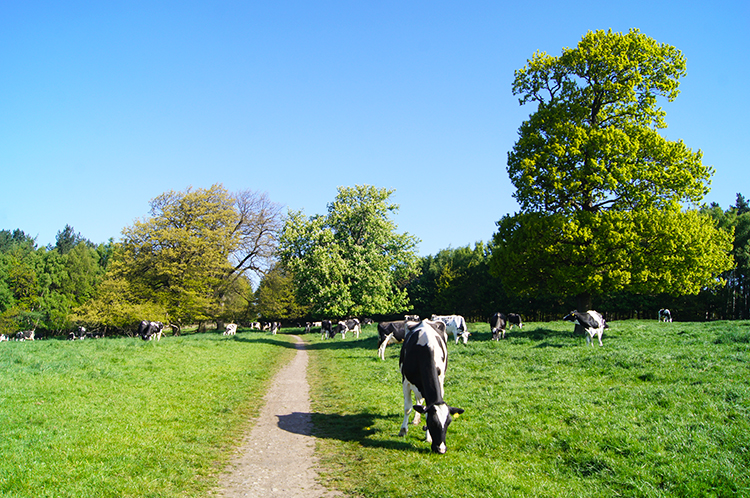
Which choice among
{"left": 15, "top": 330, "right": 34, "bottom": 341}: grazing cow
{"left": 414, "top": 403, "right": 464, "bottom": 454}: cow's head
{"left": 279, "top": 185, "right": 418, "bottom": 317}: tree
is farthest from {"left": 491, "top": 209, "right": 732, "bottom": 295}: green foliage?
{"left": 15, "top": 330, "right": 34, "bottom": 341}: grazing cow

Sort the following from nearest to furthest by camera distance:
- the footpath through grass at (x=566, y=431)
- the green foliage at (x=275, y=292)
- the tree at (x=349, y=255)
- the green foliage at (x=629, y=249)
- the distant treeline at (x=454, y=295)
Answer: the footpath through grass at (x=566, y=431)
the green foliage at (x=629, y=249)
the tree at (x=349, y=255)
the green foliage at (x=275, y=292)
the distant treeline at (x=454, y=295)

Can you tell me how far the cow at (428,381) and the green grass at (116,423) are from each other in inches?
152

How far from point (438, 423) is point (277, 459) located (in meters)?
3.13

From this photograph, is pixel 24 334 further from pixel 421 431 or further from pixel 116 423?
pixel 421 431

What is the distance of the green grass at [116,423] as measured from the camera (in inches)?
253

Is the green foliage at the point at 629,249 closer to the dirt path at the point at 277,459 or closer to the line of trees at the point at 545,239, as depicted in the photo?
the line of trees at the point at 545,239

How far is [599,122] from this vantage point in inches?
912

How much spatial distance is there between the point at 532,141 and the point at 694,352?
43.2 ft

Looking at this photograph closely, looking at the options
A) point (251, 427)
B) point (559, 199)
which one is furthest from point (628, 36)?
point (251, 427)

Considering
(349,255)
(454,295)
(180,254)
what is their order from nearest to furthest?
(349,255) → (180,254) → (454,295)

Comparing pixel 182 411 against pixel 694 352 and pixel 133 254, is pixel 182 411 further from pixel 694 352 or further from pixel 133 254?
pixel 133 254

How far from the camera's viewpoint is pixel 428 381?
8.70 meters

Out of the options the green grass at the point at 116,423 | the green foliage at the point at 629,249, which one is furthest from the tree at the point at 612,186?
the green grass at the point at 116,423

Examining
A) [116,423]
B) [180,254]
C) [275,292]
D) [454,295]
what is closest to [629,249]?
[116,423]
